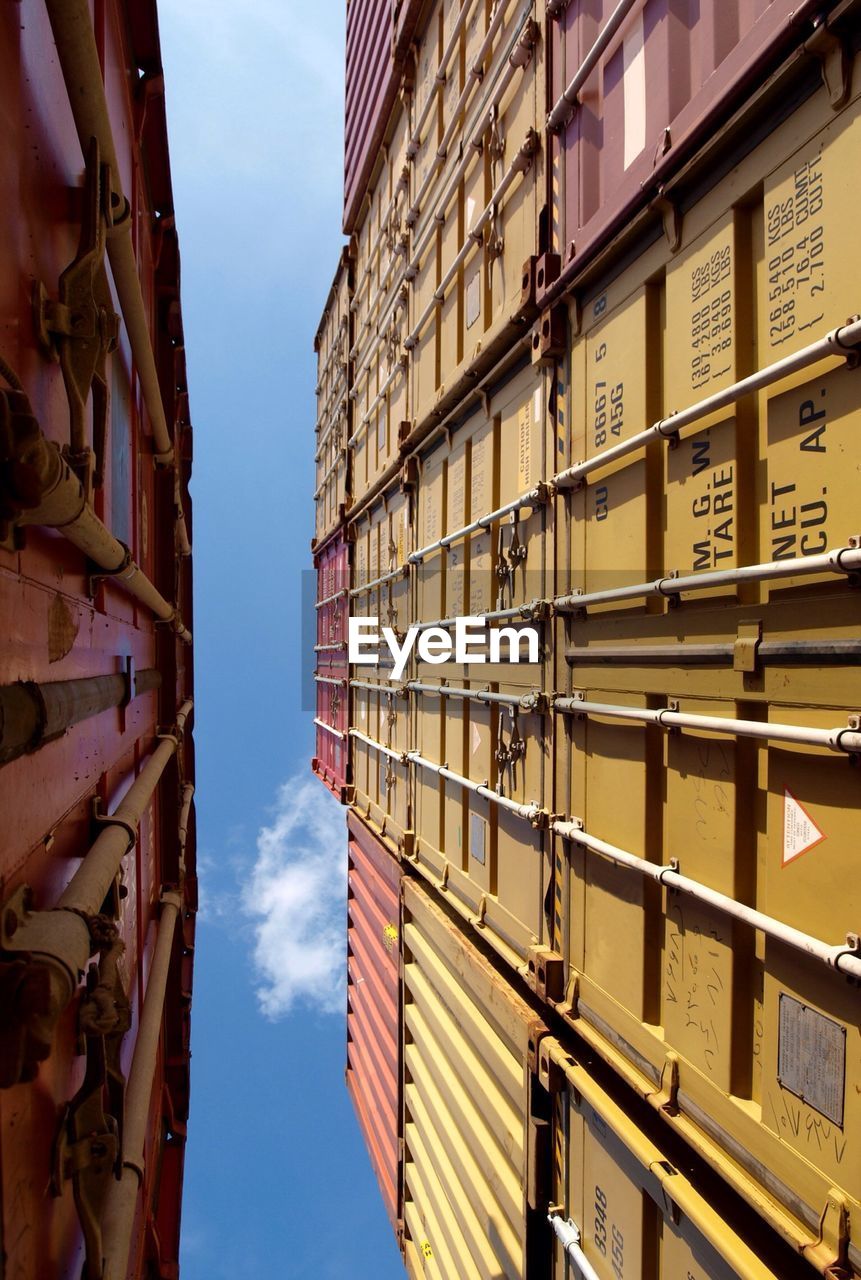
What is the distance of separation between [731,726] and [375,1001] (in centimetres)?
644

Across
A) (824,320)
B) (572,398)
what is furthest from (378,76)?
(824,320)

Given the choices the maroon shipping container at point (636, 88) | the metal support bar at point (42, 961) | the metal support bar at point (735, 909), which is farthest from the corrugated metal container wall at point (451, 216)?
the metal support bar at point (42, 961)

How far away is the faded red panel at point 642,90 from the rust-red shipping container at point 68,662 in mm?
2087

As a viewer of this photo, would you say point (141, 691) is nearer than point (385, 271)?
Yes

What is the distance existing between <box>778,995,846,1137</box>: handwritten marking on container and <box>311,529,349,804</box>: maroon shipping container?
770 cm

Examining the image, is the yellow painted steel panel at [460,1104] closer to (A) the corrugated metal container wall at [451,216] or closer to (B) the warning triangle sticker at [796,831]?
(B) the warning triangle sticker at [796,831]

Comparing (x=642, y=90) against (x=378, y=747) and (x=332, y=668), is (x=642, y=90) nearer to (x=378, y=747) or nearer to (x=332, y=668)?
(x=378, y=747)

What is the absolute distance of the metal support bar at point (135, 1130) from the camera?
6.34ft

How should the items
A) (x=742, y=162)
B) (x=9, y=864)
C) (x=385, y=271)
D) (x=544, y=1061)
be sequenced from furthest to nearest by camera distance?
(x=385, y=271) < (x=544, y=1061) < (x=742, y=162) < (x=9, y=864)

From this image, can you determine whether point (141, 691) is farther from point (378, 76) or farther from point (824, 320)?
point (378, 76)

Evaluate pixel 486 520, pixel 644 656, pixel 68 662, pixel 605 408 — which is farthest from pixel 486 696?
pixel 68 662

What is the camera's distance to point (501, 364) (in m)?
4.70

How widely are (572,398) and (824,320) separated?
164 cm

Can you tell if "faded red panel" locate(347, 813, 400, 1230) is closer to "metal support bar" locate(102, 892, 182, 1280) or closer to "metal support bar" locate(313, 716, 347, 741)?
"metal support bar" locate(313, 716, 347, 741)
